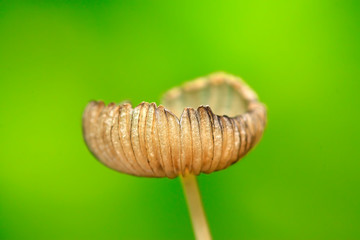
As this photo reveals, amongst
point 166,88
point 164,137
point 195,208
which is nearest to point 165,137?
point 164,137

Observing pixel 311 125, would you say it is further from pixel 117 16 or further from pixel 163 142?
pixel 163 142

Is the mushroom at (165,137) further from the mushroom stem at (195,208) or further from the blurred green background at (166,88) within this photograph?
the blurred green background at (166,88)

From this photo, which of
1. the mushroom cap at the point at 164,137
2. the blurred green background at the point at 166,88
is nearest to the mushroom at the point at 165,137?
the mushroom cap at the point at 164,137

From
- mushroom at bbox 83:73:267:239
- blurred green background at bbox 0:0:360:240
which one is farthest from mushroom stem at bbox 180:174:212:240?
blurred green background at bbox 0:0:360:240

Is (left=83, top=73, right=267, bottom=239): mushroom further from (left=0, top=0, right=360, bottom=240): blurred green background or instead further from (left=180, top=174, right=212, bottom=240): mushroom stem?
(left=0, top=0, right=360, bottom=240): blurred green background

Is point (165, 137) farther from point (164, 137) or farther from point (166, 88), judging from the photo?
point (166, 88)

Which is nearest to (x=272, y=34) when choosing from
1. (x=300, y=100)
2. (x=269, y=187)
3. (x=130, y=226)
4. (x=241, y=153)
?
(x=300, y=100)

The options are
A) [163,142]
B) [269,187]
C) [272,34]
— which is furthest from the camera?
[272,34]
